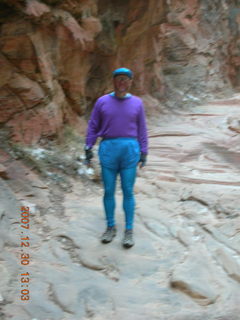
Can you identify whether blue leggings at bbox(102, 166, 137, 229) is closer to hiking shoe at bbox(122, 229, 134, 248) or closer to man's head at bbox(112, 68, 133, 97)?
hiking shoe at bbox(122, 229, 134, 248)

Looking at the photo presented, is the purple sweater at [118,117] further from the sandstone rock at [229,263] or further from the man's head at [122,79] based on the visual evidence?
the sandstone rock at [229,263]

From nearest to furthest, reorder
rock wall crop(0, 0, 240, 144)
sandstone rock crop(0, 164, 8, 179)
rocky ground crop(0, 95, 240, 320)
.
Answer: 1. rocky ground crop(0, 95, 240, 320)
2. sandstone rock crop(0, 164, 8, 179)
3. rock wall crop(0, 0, 240, 144)

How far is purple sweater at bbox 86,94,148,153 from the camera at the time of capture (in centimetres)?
330

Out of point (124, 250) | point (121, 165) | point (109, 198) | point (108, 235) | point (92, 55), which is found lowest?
point (124, 250)

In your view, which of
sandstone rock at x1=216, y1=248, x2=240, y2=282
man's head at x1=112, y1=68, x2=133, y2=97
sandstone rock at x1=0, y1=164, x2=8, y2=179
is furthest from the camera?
sandstone rock at x1=0, y1=164, x2=8, y2=179

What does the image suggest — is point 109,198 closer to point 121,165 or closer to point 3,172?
point 121,165

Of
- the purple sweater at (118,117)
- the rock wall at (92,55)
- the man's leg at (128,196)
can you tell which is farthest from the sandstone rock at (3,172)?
the man's leg at (128,196)

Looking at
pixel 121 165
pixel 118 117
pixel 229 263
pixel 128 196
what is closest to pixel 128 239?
pixel 128 196

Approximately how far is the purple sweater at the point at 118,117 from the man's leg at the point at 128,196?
0.32 metres

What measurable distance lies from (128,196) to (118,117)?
2.29 feet

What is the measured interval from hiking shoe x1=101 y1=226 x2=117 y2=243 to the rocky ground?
48mm

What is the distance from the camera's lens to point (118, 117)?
3.29 meters

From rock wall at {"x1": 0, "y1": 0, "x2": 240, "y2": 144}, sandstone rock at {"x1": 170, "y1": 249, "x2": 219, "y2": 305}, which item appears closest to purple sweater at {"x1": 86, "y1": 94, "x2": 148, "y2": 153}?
sandstone rock at {"x1": 170, "y1": 249, "x2": 219, "y2": 305}

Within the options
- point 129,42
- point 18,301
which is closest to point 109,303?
point 18,301
